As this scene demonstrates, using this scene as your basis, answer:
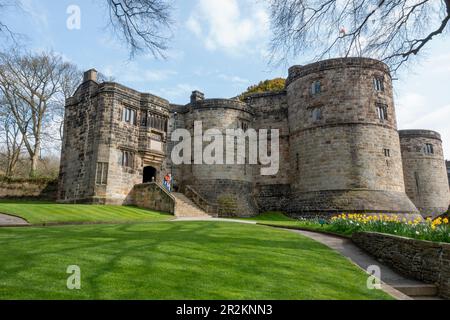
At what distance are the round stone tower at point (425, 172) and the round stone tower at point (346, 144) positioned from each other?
9040 mm

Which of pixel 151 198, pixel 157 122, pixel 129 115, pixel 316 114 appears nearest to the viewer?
pixel 151 198

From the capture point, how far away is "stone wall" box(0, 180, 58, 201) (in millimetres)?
26653

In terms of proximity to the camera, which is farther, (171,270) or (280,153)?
(280,153)

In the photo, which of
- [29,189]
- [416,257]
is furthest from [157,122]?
[416,257]

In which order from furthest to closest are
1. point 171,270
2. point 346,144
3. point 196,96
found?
point 196,96 < point 346,144 < point 171,270

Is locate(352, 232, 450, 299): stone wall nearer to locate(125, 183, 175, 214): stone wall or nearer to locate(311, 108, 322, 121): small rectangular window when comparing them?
locate(125, 183, 175, 214): stone wall

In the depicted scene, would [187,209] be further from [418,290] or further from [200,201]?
[418,290]

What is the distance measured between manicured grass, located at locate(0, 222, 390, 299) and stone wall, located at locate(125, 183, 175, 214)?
40.6 ft

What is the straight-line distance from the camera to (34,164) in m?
31.0

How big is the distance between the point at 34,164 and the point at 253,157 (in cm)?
2140

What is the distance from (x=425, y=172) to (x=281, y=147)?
16091 mm

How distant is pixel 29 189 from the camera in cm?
2744

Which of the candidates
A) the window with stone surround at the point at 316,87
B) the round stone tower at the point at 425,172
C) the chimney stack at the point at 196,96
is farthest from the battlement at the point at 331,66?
the round stone tower at the point at 425,172

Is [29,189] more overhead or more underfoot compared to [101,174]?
more underfoot
